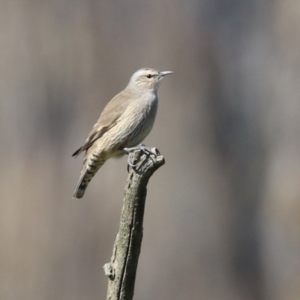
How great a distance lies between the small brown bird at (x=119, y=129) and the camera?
156 inches

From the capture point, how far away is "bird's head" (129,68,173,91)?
4324 millimetres

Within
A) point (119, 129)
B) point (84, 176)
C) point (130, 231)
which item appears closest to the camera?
point (130, 231)

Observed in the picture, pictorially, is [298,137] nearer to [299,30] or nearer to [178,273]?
[299,30]

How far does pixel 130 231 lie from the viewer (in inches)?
104

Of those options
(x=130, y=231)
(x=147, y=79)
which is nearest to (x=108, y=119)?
(x=147, y=79)

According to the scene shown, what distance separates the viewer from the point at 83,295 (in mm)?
6215

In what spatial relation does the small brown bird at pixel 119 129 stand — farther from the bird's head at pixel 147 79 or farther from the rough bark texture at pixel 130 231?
the rough bark texture at pixel 130 231

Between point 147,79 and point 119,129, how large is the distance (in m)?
0.51

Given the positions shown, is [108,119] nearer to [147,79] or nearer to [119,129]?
[119,129]

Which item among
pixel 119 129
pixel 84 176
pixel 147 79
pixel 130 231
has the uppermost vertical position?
pixel 147 79

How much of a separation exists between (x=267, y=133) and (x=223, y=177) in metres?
0.55

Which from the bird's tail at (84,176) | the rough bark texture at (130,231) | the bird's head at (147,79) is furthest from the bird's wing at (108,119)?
the rough bark texture at (130,231)

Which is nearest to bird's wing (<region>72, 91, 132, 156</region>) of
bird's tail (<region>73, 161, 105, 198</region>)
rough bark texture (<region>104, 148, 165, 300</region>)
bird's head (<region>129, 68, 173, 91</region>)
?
bird's tail (<region>73, 161, 105, 198</region>)

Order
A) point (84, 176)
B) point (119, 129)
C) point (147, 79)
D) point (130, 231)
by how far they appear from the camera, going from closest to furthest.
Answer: point (130, 231), point (119, 129), point (84, 176), point (147, 79)
